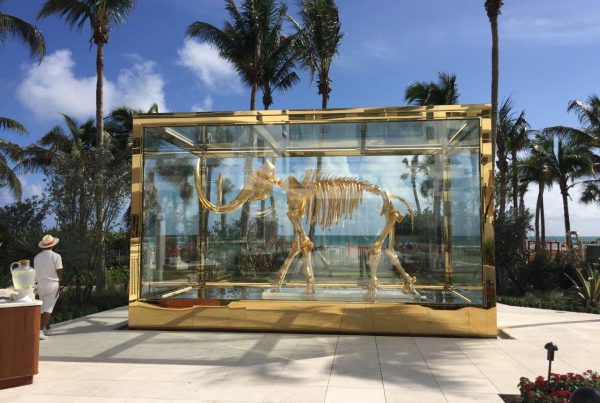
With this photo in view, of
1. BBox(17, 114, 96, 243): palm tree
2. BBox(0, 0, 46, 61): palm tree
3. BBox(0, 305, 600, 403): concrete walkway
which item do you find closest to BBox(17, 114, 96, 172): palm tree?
BBox(17, 114, 96, 243): palm tree

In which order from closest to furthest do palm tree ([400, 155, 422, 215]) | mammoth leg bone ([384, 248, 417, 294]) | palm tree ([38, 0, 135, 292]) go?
mammoth leg bone ([384, 248, 417, 294]) < palm tree ([400, 155, 422, 215]) < palm tree ([38, 0, 135, 292])

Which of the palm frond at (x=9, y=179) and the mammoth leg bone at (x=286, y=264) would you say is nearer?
the mammoth leg bone at (x=286, y=264)

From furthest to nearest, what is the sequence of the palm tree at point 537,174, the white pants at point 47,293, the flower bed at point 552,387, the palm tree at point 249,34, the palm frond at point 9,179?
1. the palm tree at point 537,174
2. the palm frond at point 9,179
3. the palm tree at point 249,34
4. the white pants at point 47,293
5. the flower bed at point 552,387

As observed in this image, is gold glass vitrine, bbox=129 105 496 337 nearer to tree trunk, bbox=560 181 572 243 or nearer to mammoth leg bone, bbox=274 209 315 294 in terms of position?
mammoth leg bone, bbox=274 209 315 294

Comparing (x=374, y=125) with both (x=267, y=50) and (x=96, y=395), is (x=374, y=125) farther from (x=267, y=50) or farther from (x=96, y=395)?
(x=267, y=50)

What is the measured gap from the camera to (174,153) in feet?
33.7

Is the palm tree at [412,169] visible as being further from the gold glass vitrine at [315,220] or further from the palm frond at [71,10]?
the palm frond at [71,10]

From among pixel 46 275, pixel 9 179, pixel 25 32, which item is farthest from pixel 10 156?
pixel 46 275

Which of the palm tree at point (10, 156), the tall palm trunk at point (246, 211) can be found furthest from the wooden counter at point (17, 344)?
the palm tree at point (10, 156)

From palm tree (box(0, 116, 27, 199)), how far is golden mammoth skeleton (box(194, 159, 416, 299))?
1933 centimetres

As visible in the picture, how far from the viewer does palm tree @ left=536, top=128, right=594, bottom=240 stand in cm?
2967

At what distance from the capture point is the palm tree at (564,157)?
97.3 feet

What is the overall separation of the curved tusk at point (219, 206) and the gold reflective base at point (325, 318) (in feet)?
6.52

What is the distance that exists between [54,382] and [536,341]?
7.38 metres
